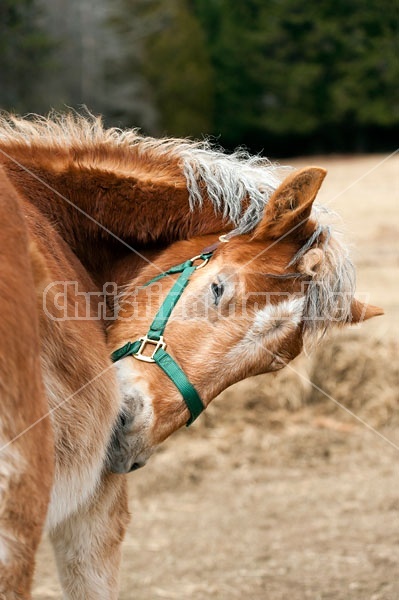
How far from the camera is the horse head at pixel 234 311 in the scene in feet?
9.36

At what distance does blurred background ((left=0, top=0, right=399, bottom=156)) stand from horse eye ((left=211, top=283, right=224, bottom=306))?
15976mm

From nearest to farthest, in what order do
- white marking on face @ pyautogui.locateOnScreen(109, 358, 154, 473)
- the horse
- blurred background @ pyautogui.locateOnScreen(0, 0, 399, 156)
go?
1. the horse
2. white marking on face @ pyautogui.locateOnScreen(109, 358, 154, 473)
3. blurred background @ pyautogui.locateOnScreen(0, 0, 399, 156)

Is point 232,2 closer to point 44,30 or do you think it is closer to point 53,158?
point 44,30

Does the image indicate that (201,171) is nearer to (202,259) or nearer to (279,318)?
(202,259)

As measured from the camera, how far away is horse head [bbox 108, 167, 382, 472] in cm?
285

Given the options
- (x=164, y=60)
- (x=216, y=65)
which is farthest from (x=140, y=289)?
(x=216, y=65)

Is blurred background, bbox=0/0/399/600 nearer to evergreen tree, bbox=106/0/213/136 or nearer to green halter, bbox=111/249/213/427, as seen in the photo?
evergreen tree, bbox=106/0/213/136

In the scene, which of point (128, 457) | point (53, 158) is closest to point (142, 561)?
point (128, 457)

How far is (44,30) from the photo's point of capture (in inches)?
728

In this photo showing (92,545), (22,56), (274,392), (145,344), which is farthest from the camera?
(22,56)

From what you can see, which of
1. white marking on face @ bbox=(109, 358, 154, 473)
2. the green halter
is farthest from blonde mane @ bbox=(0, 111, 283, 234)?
white marking on face @ bbox=(109, 358, 154, 473)

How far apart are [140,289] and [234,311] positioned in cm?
39

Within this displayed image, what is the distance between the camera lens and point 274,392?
682 cm

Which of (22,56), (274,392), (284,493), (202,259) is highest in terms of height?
(202,259)
